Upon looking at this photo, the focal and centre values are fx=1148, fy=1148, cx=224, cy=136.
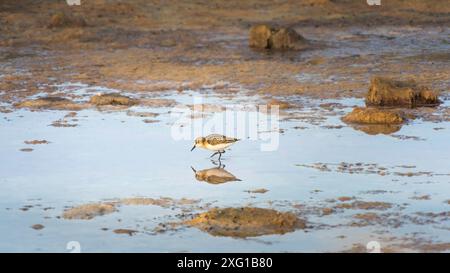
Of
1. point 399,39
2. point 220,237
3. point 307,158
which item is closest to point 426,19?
point 399,39

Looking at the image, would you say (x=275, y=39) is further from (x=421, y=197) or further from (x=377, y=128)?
(x=421, y=197)

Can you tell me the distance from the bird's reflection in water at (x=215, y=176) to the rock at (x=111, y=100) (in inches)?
139

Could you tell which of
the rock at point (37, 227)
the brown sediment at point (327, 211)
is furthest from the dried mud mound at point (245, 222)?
the rock at point (37, 227)

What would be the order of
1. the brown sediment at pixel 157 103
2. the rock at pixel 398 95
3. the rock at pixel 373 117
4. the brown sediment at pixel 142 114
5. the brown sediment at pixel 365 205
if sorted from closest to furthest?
the brown sediment at pixel 365 205
the rock at pixel 373 117
the brown sediment at pixel 142 114
the rock at pixel 398 95
the brown sediment at pixel 157 103

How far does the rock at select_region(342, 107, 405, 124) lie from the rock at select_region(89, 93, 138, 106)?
2.67 metres

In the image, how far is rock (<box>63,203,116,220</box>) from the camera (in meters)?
8.48

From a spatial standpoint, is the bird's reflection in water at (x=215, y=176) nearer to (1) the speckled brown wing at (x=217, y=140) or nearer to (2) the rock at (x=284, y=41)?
(1) the speckled brown wing at (x=217, y=140)

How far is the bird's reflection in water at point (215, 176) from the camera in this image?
375 inches

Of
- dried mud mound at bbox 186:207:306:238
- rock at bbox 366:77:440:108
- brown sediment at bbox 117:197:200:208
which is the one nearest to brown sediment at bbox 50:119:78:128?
brown sediment at bbox 117:197:200:208

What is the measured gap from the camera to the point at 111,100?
1320 cm

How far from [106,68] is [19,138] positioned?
4.66 meters

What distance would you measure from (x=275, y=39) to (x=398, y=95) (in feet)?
15.4

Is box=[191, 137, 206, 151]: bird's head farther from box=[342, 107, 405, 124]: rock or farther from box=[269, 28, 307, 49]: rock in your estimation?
box=[269, 28, 307, 49]: rock
